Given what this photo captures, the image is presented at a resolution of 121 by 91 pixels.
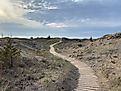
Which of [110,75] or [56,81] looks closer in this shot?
[56,81]

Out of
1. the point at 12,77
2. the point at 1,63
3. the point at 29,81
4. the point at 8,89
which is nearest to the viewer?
the point at 8,89

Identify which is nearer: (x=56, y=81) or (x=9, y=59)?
(x=56, y=81)

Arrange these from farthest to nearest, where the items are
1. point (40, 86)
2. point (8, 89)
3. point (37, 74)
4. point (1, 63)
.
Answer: point (1, 63) < point (37, 74) < point (40, 86) < point (8, 89)

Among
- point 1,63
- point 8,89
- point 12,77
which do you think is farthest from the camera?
point 1,63

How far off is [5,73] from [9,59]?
13.0 feet

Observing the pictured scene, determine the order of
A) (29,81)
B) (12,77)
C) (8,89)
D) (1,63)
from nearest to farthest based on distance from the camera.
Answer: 1. (8,89)
2. (29,81)
3. (12,77)
4. (1,63)

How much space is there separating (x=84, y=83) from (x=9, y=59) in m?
8.26

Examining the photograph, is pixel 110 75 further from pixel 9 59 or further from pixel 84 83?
pixel 9 59

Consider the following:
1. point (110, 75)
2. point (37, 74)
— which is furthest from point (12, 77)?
point (110, 75)

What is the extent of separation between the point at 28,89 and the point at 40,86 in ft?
3.32

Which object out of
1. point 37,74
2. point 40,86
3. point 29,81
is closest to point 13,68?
point 37,74

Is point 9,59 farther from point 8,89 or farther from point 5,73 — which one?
point 8,89

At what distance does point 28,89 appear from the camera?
19453 mm

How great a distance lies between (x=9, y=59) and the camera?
28812 mm
